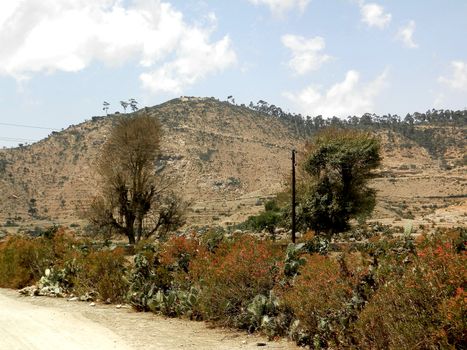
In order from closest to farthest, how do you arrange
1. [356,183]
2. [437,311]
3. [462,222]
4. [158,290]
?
1. [437,311]
2. [158,290]
3. [356,183]
4. [462,222]

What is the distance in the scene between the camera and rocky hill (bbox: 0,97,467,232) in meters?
93.2

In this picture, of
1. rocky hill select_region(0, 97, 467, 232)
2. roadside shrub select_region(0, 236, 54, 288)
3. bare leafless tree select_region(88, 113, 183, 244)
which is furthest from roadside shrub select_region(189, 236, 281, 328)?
rocky hill select_region(0, 97, 467, 232)

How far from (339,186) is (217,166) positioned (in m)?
77.7

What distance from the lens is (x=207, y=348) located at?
10750 millimetres

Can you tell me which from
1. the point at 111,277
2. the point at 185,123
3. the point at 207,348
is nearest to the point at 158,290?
the point at 111,277

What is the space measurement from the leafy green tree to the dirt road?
24.7 m

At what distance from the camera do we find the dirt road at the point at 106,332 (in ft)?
35.6

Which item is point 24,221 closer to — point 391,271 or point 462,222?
point 462,222

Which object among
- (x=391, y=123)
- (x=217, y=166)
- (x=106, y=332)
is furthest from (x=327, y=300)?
(x=391, y=123)

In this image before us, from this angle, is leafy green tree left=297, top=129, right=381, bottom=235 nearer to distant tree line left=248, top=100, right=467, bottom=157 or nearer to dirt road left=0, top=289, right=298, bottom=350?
dirt road left=0, top=289, right=298, bottom=350

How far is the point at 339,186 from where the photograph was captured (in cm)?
3891

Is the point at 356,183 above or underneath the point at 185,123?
underneath

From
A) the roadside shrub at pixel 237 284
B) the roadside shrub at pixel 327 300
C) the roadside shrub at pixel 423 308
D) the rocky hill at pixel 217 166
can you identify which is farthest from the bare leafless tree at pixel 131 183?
the rocky hill at pixel 217 166

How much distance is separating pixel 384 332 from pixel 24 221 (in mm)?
86392
